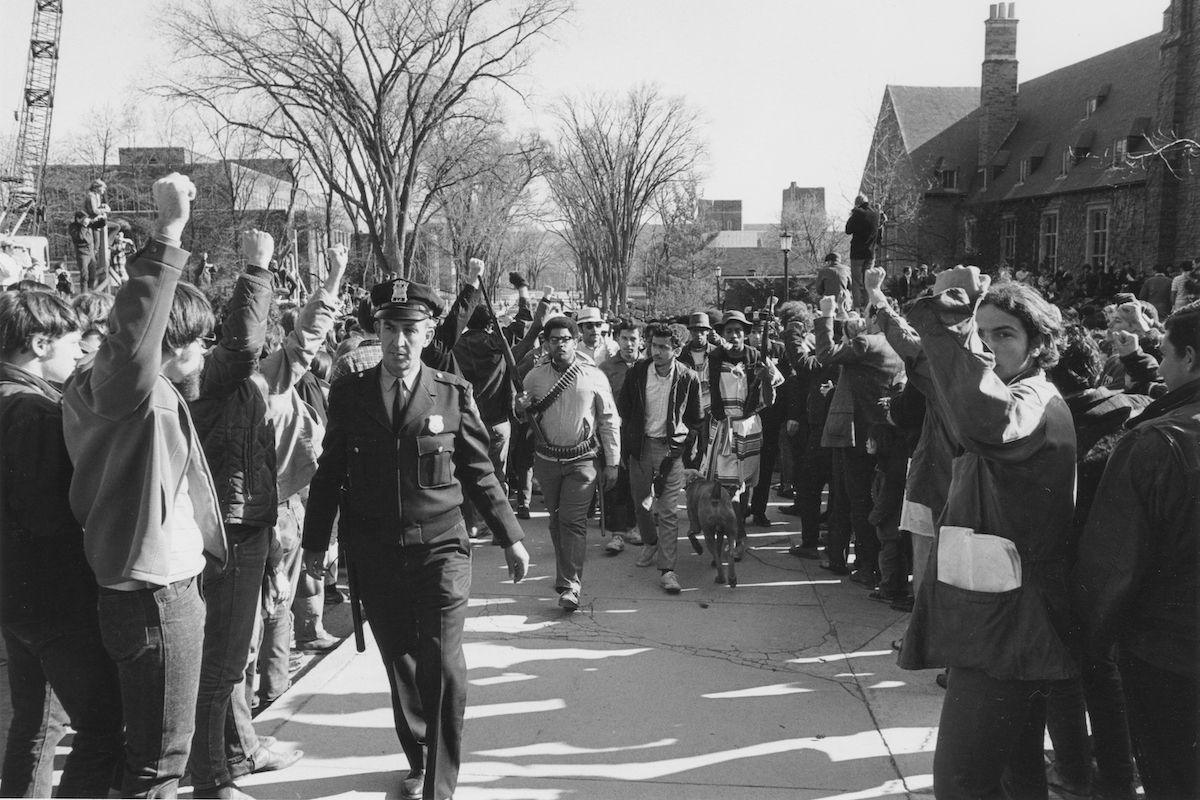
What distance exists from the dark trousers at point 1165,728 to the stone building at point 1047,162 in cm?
2560

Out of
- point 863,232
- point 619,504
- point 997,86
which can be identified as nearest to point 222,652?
point 619,504

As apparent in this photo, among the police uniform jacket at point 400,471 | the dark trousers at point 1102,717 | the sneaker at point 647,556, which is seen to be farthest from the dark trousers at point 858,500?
the police uniform jacket at point 400,471

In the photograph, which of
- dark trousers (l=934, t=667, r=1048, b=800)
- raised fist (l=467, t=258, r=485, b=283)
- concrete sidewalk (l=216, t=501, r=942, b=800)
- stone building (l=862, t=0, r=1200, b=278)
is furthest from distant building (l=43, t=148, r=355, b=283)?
dark trousers (l=934, t=667, r=1048, b=800)

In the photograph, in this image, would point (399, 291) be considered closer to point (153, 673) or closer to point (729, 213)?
point (153, 673)

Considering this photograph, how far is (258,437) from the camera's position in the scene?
3594 millimetres

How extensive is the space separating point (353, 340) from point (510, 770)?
3.53 meters

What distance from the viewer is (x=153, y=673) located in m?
2.68

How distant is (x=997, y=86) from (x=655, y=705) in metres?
44.2

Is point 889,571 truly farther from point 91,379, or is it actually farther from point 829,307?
point 91,379

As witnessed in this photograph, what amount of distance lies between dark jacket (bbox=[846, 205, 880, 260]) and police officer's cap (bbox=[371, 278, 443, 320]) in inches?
182

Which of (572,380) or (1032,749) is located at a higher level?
(572,380)

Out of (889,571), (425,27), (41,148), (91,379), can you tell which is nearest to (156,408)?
(91,379)

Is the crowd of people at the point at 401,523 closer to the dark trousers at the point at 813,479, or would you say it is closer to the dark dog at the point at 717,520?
the dark dog at the point at 717,520

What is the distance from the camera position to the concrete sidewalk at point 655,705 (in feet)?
12.5
